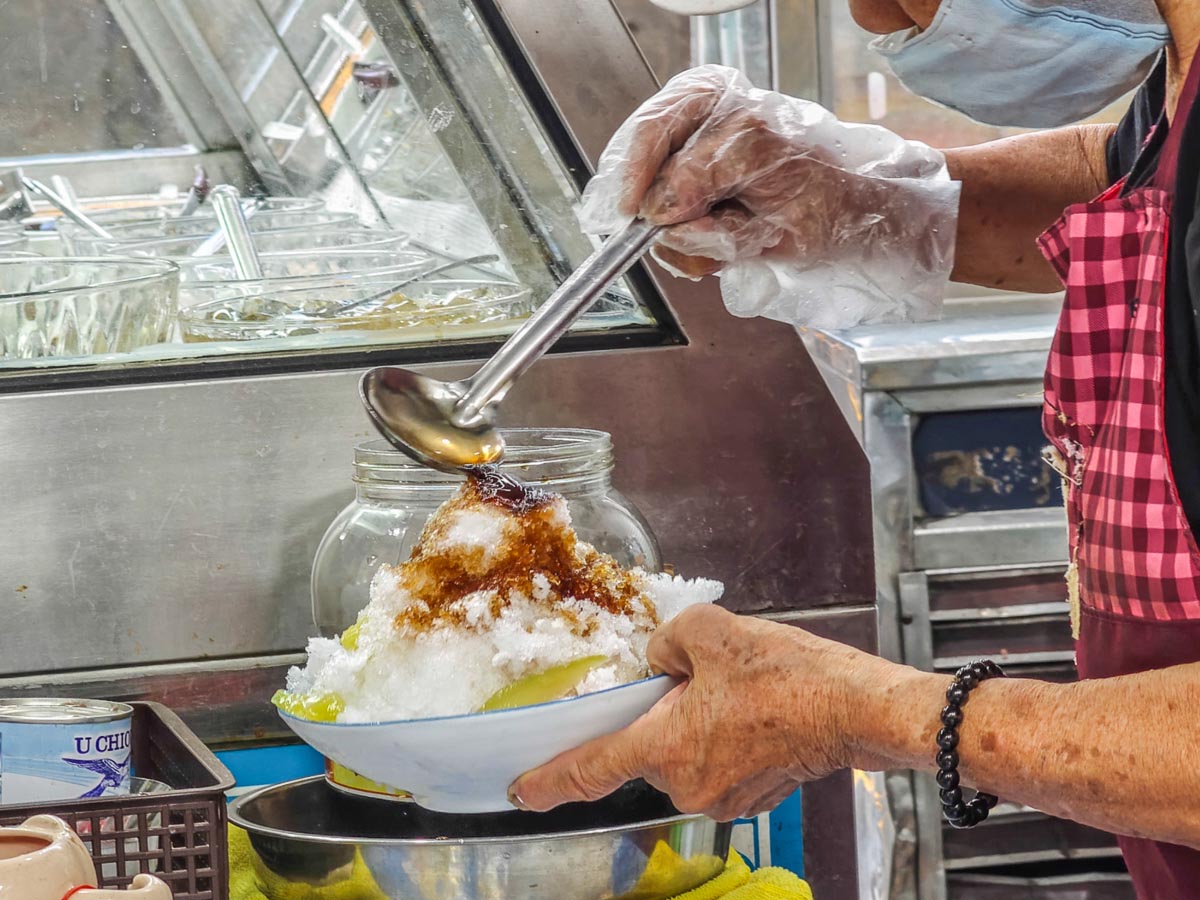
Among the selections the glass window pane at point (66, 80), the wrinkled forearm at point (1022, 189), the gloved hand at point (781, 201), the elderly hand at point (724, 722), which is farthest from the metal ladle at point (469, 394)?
the glass window pane at point (66, 80)

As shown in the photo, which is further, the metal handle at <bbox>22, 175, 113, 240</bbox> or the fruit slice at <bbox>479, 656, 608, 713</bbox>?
the metal handle at <bbox>22, 175, 113, 240</bbox>

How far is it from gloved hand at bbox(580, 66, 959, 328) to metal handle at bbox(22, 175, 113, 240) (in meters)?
0.57

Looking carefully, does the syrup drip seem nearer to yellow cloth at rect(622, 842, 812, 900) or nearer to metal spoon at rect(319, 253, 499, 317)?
yellow cloth at rect(622, 842, 812, 900)

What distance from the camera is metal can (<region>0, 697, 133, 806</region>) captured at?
0.92m

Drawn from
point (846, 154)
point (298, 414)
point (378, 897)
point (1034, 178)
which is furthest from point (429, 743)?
point (1034, 178)

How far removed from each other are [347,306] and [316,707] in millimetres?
519

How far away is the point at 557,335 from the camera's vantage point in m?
0.97

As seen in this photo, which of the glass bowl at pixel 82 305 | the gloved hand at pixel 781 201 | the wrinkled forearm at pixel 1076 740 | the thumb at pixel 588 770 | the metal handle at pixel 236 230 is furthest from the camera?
the metal handle at pixel 236 230

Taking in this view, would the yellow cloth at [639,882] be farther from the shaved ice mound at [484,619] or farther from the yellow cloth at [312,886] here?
the shaved ice mound at [484,619]

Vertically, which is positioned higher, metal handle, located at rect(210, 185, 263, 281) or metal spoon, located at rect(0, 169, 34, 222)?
metal spoon, located at rect(0, 169, 34, 222)

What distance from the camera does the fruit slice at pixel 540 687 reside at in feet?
2.69

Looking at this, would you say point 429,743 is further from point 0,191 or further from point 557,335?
point 0,191

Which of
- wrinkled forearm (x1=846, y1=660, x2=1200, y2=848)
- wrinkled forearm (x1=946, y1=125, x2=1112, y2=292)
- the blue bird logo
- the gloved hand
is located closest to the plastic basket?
the blue bird logo

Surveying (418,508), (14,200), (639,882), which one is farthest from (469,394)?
(14,200)
